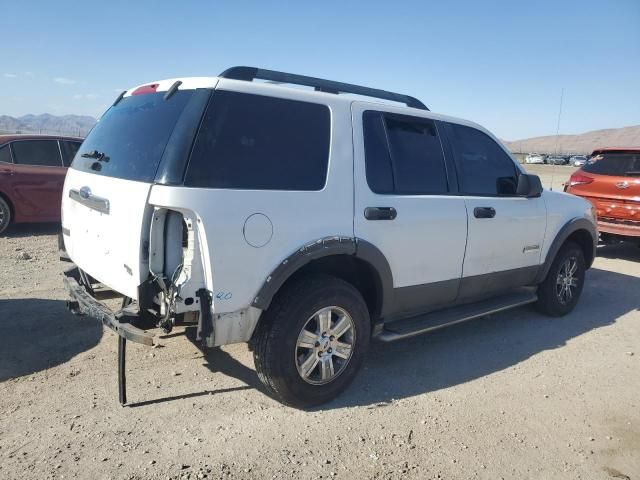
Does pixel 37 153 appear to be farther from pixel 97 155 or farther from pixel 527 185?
pixel 527 185

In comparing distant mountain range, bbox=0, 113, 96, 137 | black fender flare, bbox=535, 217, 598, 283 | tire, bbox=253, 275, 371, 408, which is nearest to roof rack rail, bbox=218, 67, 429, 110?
tire, bbox=253, 275, 371, 408

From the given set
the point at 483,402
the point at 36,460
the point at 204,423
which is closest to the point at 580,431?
the point at 483,402

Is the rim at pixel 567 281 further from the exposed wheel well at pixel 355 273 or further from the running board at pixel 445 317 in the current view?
the exposed wheel well at pixel 355 273

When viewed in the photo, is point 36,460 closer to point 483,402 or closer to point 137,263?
point 137,263

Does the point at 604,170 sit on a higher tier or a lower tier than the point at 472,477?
higher

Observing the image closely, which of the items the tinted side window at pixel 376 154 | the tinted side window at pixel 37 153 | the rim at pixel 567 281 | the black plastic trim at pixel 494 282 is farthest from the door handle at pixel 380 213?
the tinted side window at pixel 37 153

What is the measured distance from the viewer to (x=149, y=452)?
2828mm

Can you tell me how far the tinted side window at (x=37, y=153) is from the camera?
27.5 feet

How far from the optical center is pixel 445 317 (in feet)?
13.8

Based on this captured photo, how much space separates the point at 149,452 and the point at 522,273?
3.71 meters

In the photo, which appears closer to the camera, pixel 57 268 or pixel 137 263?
pixel 137 263

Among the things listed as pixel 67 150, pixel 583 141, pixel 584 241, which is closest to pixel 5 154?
pixel 67 150

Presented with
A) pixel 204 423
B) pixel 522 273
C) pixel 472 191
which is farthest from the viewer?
pixel 522 273

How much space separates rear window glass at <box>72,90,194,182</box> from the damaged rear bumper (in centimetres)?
81
